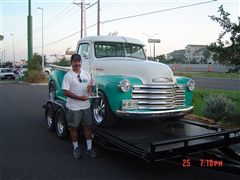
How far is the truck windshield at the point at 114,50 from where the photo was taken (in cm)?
856

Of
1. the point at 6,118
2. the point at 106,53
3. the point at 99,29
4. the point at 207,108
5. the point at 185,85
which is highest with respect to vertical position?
the point at 99,29

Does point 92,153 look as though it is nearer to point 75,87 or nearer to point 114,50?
point 75,87

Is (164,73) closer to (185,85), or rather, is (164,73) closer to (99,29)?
(185,85)

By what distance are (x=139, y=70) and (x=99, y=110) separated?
1.21 m

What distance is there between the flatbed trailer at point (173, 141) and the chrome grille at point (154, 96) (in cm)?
42

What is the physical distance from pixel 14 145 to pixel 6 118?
156 inches

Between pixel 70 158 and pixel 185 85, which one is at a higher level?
pixel 185 85

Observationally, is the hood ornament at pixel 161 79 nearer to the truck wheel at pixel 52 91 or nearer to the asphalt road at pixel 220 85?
the truck wheel at pixel 52 91

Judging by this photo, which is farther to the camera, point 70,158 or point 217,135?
point 70,158

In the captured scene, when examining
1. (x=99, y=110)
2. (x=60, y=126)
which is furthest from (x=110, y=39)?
(x=60, y=126)

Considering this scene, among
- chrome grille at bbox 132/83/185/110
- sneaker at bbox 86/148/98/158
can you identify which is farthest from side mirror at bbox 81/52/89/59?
sneaker at bbox 86/148/98/158

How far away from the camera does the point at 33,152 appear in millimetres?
7090

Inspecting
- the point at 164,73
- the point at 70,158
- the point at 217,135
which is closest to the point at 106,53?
the point at 164,73

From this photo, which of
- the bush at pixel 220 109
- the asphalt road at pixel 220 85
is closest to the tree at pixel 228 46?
the bush at pixel 220 109
